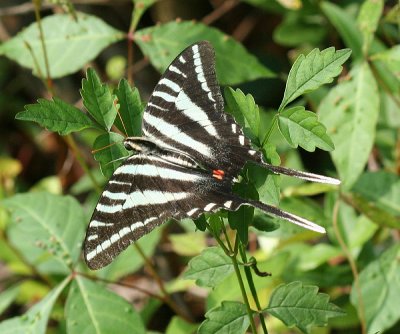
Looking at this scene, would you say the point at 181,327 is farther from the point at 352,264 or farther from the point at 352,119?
the point at 352,119

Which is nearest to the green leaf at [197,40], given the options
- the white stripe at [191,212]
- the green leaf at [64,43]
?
the green leaf at [64,43]

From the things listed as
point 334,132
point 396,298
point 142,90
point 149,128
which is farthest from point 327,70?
point 142,90

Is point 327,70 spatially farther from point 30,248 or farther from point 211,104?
point 30,248

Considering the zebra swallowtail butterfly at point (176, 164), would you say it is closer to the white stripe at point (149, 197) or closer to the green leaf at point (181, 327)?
the white stripe at point (149, 197)

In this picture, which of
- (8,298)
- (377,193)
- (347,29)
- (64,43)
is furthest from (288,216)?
(8,298)

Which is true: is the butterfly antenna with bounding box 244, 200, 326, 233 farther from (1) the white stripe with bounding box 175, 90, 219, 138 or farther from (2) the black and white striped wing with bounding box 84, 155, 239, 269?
(1) the white stripe with bounding box 175, 90, 219, 138

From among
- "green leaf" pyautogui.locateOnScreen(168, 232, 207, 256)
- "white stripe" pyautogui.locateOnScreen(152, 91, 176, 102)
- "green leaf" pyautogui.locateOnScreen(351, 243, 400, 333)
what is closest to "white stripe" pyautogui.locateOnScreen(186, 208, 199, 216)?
"white stripe" pyautogui.locateOnScreen(152, 91, 176, 102)
